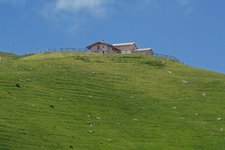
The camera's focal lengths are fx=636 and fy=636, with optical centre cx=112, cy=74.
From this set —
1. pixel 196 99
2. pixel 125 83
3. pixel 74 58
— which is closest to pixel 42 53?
pixel 74 58

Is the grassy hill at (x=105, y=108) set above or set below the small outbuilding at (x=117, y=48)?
below

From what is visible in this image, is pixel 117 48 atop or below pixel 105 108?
atop

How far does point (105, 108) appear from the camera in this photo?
194ft

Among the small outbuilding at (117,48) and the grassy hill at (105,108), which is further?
the small outbuilding at (117,48)

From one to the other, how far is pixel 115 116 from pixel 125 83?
16.5 meters

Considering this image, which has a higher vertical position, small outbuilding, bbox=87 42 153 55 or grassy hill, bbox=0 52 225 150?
small outbuilding, bbox=87 42 153 55

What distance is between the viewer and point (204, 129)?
179 ft

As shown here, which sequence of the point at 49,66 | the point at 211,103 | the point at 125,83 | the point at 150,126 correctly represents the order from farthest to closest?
the point at 49,66 < the point at 125,83 < the point at 211,103 < the point at 150,126

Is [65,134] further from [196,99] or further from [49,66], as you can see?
[49,66]

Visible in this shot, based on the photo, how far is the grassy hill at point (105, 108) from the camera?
48.0 m

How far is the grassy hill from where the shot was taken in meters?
48.0

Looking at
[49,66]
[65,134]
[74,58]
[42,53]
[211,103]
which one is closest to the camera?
[65,134]

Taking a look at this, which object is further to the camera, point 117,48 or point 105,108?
point 117,48

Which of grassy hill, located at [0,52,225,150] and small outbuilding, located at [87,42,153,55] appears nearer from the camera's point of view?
grassy hill, located at [0,52,225,150]
